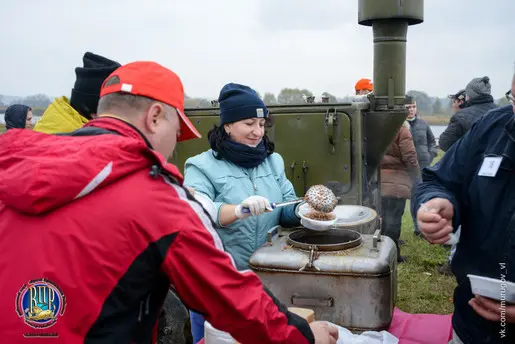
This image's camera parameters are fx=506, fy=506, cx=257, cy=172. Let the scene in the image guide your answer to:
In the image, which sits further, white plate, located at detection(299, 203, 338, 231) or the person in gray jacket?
the person in gray jacket

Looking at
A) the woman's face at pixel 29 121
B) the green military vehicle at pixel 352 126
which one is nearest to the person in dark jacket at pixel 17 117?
the woman's face at pixel 29 121

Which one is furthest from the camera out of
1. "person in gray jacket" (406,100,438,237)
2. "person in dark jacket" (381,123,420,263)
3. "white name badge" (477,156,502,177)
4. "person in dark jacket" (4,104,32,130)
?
"person in gray jacket" (406,100,438,237)

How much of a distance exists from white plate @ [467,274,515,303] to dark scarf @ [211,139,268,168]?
4.80ft

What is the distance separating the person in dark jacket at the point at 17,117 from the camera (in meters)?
5.77

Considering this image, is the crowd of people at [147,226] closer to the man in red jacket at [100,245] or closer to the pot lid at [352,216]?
the man in red jacket at [100,245]

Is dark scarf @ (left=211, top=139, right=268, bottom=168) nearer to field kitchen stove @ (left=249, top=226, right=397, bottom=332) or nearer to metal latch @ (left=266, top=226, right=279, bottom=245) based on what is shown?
metal latch @ (left=266, top=226, right=279, bottom=245)

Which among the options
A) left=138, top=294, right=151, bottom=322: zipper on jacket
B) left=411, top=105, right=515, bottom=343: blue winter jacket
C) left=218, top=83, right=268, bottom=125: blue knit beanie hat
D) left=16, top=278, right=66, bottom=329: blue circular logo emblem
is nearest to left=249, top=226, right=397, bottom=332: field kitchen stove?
left=411, top=105, right=515, bottom=343: blue winter jacket

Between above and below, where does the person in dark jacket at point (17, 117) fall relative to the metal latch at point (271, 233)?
above

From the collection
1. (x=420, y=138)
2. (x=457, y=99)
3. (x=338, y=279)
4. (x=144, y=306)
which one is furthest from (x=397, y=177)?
(x=144, y=306)

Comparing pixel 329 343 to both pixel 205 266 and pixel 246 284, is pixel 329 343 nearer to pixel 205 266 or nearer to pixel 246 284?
pixel 246 284

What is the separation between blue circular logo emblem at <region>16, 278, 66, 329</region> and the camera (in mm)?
1234

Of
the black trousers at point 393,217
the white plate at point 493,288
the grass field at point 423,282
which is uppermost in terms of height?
the white plate at point 493,288

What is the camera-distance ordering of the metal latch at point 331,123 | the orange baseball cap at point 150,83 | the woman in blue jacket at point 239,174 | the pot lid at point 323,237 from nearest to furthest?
the orange baseball cap at point 150,83, the pot lid at point 323,237, the woman in blue jacket at point 239,174, the metal latch at point 331,123

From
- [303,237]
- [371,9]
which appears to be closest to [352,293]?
[303,237]
